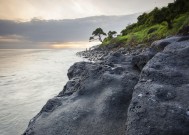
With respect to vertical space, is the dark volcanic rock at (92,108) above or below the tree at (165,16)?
below

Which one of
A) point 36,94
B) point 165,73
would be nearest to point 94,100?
point 165,73

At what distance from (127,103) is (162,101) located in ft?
7.96

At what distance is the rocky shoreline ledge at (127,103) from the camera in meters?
6.86

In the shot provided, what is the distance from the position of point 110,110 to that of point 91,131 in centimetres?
136

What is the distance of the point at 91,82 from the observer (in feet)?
38.9

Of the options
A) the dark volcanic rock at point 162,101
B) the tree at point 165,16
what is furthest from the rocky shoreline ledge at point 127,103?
the tree at point 165,16

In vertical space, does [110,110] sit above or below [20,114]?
above

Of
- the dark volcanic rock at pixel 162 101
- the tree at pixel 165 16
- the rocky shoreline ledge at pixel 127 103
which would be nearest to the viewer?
the dark volcanic rock at pixel 162 101

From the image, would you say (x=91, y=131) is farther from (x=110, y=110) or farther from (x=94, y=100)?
(x=94, y=100)

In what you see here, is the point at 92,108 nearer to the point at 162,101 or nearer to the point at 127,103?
the point at 127,103

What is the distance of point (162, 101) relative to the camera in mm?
7559

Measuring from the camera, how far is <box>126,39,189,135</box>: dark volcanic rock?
6633 mm

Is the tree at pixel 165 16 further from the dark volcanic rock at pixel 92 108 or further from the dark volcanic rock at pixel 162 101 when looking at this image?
the dark volcanic rock at pixel 162 101

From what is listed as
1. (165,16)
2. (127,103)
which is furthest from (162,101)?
(165,16)
